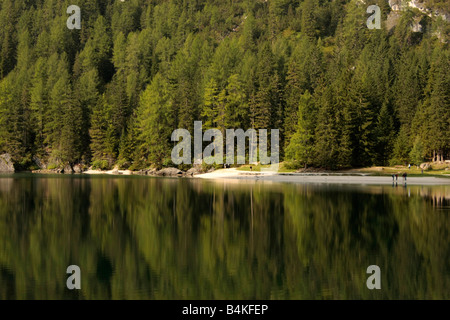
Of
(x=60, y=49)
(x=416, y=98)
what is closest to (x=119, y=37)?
(x=60, y=49)

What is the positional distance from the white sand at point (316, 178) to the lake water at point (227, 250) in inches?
1043

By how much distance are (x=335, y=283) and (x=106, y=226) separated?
14659 mm

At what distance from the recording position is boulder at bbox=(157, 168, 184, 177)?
8922 cm

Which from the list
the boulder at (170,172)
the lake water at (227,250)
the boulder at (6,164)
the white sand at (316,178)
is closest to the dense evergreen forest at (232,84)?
the boulder at (6,164)

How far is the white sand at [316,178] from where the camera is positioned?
200ft

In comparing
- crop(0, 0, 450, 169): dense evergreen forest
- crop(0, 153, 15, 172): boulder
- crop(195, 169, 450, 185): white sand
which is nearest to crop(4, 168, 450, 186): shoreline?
crop(195, 169, 450, 185): white sand

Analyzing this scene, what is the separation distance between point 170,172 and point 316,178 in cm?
3156

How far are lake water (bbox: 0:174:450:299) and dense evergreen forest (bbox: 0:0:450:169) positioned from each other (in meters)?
48.6

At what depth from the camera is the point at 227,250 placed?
20.5 meters

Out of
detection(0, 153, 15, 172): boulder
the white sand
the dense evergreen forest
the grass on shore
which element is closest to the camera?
the white sand

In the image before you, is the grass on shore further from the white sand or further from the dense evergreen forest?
the white sand

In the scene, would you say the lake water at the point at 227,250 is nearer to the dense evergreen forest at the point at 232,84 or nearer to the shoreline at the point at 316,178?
the shoreline at the point at 316,178

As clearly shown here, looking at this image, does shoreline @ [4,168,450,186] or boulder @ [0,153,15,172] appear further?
boulder @ [0,153,15,172]

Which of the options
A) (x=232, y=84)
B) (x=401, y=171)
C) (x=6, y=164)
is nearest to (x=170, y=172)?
(x=232, y=84)
